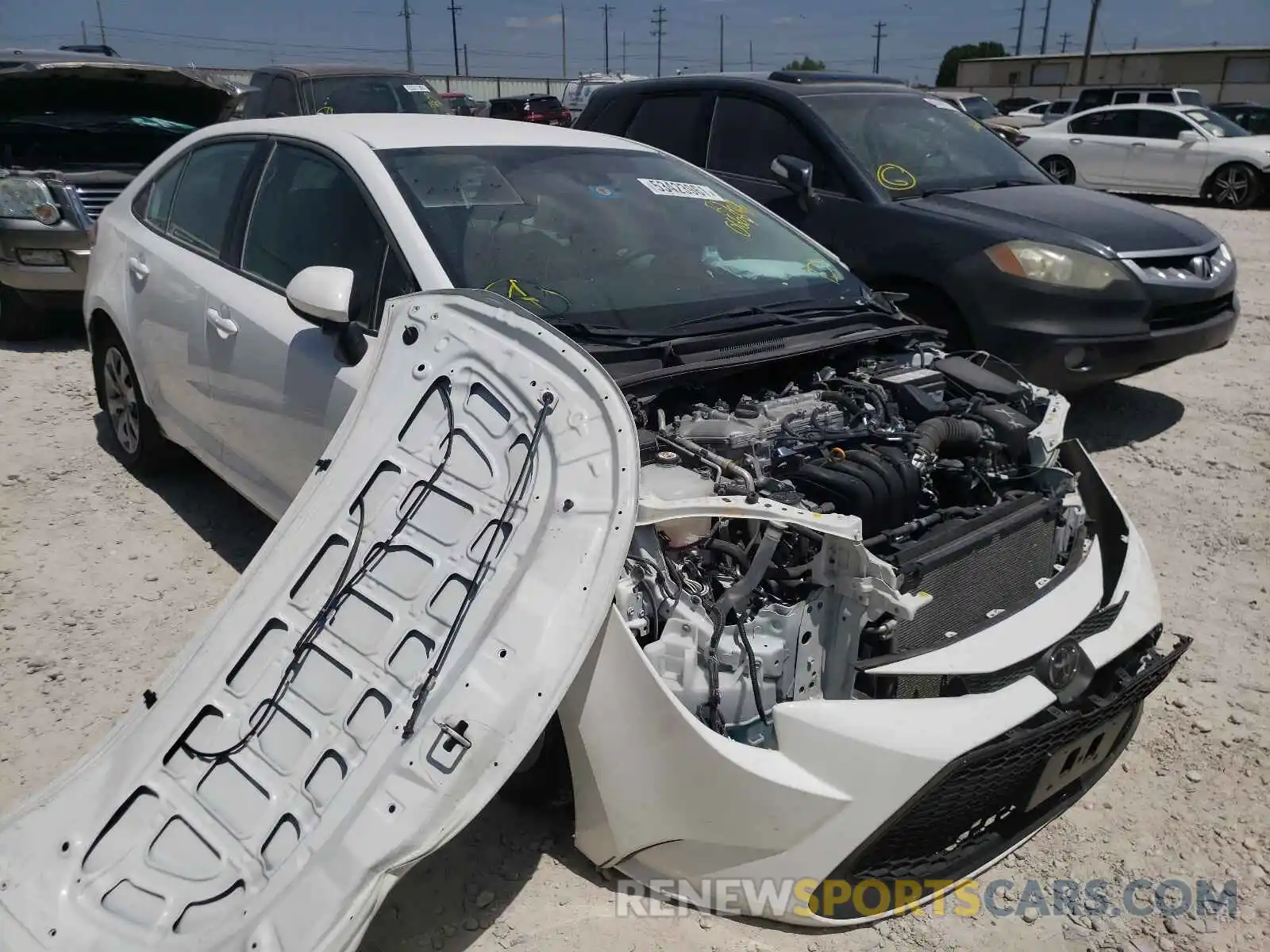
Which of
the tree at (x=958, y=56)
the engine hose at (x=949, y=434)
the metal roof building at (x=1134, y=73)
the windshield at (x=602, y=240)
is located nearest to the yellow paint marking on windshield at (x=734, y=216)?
the windshield at (x=602, y=240)

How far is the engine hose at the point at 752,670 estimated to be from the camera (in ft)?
7.15

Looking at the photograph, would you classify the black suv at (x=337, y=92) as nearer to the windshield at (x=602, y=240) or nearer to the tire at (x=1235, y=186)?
the windshield at (x=602, y=240)

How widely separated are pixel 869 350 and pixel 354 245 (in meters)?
1.71

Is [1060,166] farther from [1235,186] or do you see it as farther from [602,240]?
[602,240]

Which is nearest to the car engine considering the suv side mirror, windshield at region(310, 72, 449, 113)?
the suv side mirror

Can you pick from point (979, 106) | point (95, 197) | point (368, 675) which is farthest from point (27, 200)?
point (979, 106)

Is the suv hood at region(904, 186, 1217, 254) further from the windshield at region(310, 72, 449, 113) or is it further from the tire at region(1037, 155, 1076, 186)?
the tire at region(1037, 155, 1076, 186)

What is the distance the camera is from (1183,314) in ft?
17.3

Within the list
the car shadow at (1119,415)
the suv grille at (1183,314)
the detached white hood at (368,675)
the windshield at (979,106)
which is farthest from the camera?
the windshield at (979,106)

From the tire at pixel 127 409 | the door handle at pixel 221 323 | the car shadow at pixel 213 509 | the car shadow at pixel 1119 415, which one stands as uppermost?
the door handle at pixel 221 323

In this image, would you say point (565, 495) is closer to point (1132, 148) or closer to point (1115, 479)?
point (1115, 479)

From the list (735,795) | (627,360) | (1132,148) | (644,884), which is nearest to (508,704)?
(735,795)

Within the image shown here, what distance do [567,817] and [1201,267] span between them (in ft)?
15.6

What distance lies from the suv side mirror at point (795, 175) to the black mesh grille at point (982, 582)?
121 inches
